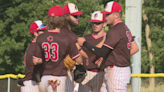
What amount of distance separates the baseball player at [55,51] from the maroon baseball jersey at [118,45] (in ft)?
2.09

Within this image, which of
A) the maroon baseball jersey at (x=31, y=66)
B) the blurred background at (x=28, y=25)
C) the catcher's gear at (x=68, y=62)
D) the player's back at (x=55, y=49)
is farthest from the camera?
the blurred background at (x=28, y=25)

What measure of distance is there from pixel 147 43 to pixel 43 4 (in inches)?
414

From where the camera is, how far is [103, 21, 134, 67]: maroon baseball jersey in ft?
18.8

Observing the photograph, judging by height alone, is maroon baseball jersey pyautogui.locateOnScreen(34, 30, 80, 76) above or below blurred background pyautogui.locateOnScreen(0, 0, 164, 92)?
below

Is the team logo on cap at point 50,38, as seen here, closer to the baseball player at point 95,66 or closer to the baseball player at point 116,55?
the baseball player at point 116,55

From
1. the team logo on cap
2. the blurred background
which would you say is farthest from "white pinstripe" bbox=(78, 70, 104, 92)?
the blurred background

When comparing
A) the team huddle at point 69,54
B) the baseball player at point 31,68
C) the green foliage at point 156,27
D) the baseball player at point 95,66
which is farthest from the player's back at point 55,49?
the green foliage at point 156,27

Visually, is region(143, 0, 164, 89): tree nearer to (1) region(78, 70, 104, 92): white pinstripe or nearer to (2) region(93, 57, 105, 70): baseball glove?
(1) region(78, 70, 104, 92): white pinstripe

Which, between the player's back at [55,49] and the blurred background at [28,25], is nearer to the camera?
the player's back at [55,49]

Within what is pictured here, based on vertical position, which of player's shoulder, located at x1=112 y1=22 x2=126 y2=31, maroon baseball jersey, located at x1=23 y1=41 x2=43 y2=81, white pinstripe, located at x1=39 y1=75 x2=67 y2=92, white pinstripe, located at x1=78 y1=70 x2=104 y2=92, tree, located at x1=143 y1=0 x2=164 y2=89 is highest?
tree, located at x1=143 y1=0 x2=164 y2=89

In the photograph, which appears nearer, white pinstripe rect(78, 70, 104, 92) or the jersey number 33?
the jersey number 33

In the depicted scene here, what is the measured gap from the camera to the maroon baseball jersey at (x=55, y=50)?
17.6 ft

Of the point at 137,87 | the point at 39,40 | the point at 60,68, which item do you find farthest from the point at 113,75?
the point at 137,87

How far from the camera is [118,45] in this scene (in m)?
5.83
